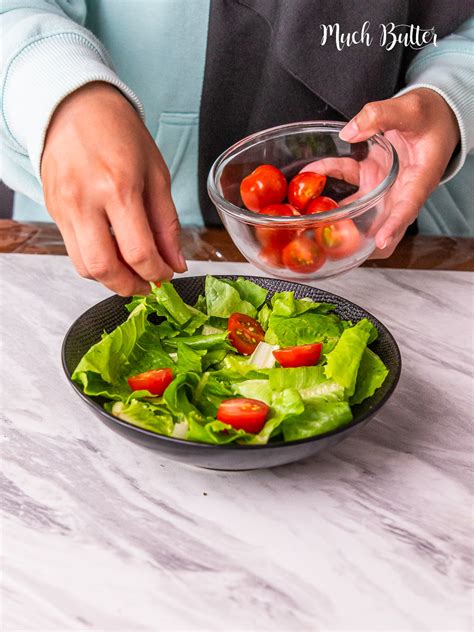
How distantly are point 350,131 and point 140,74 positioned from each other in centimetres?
55

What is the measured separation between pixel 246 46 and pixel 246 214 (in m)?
0.52

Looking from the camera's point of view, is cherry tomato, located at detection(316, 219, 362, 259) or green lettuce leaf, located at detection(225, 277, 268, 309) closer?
cherry tomato, located at detection(316, 219, 362, 259)

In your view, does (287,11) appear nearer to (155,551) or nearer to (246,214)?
(246,214)

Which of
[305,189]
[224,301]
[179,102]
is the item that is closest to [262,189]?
[305,189]

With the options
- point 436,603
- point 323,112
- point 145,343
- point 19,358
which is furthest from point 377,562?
point 323,112

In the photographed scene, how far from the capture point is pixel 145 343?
41.3 inches

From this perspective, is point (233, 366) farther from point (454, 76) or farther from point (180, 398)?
point (454, 76)

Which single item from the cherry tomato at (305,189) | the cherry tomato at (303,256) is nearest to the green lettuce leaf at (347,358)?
the cherry tomato at (303,256)

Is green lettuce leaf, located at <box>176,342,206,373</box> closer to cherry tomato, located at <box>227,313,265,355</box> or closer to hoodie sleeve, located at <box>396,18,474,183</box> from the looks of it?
cherry tomato, located at <box>227,313,265,355</box>

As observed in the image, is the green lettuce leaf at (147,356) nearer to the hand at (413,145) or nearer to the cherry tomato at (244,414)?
the cherry tomato at (244,414)

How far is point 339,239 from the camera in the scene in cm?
102

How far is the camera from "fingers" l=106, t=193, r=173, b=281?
2.90 feet

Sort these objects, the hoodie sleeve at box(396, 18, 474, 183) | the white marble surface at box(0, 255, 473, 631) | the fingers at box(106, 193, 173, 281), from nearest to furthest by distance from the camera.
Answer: the white marble surface at box(0, 255, 473, 631), the fingers at box(106, 193, 173, 281), the hoodie sleeve at box(396, 18, 474, 183)

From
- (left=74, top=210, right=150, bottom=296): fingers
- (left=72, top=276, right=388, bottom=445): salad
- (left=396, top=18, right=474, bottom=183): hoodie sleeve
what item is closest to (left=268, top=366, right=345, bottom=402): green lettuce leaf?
(left=72, top=276, right=388, bottom=445): salad
